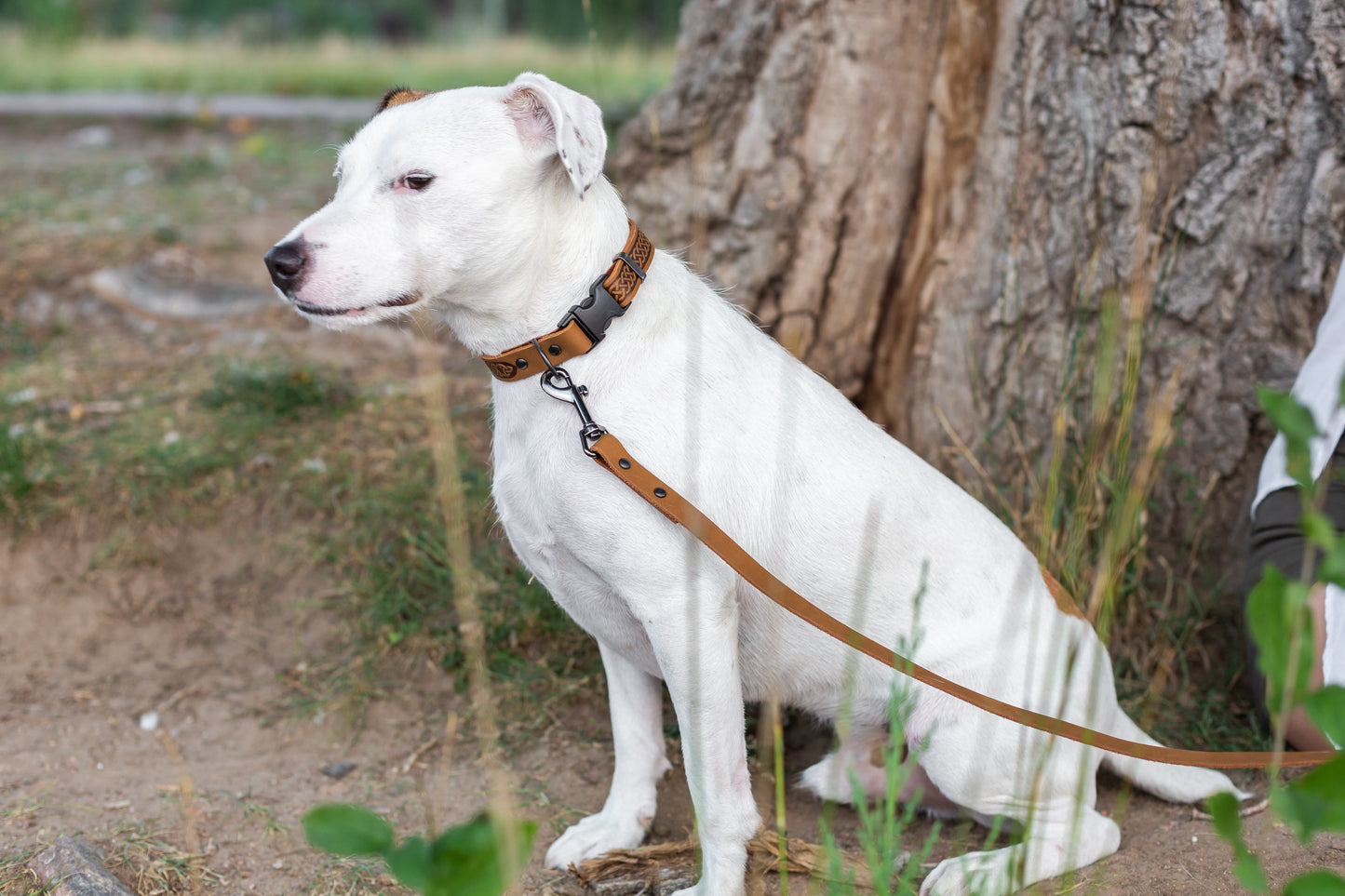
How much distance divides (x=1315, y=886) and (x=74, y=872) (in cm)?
232

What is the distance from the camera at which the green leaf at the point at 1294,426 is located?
114 cm

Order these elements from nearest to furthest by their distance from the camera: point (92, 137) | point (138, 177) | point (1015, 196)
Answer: point (1015, 196)
point (138, 177)
point (92, 137)

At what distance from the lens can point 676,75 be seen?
12.6 ft

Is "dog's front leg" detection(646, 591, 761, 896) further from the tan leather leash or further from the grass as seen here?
the grass

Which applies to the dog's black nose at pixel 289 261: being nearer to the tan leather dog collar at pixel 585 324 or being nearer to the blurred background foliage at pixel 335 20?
the tan leather dog collar at pixel 585 324

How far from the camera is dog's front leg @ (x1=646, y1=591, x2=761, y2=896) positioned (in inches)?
82.9

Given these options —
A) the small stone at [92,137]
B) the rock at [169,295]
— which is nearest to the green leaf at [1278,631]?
the rock at [169,295]

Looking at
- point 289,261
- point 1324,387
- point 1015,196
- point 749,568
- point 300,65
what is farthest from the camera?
point 300,65

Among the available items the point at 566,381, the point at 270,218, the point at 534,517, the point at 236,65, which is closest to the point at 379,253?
the point at 566,381

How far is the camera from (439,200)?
6.66 ft

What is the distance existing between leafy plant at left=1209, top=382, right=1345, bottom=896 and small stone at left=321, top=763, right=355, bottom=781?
7.87ft

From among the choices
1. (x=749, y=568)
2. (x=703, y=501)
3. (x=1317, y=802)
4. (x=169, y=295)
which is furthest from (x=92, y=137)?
(x=1317, y=802)

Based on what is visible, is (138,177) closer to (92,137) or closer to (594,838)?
(92,137)

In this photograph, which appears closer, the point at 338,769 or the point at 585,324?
the point at 585,324
